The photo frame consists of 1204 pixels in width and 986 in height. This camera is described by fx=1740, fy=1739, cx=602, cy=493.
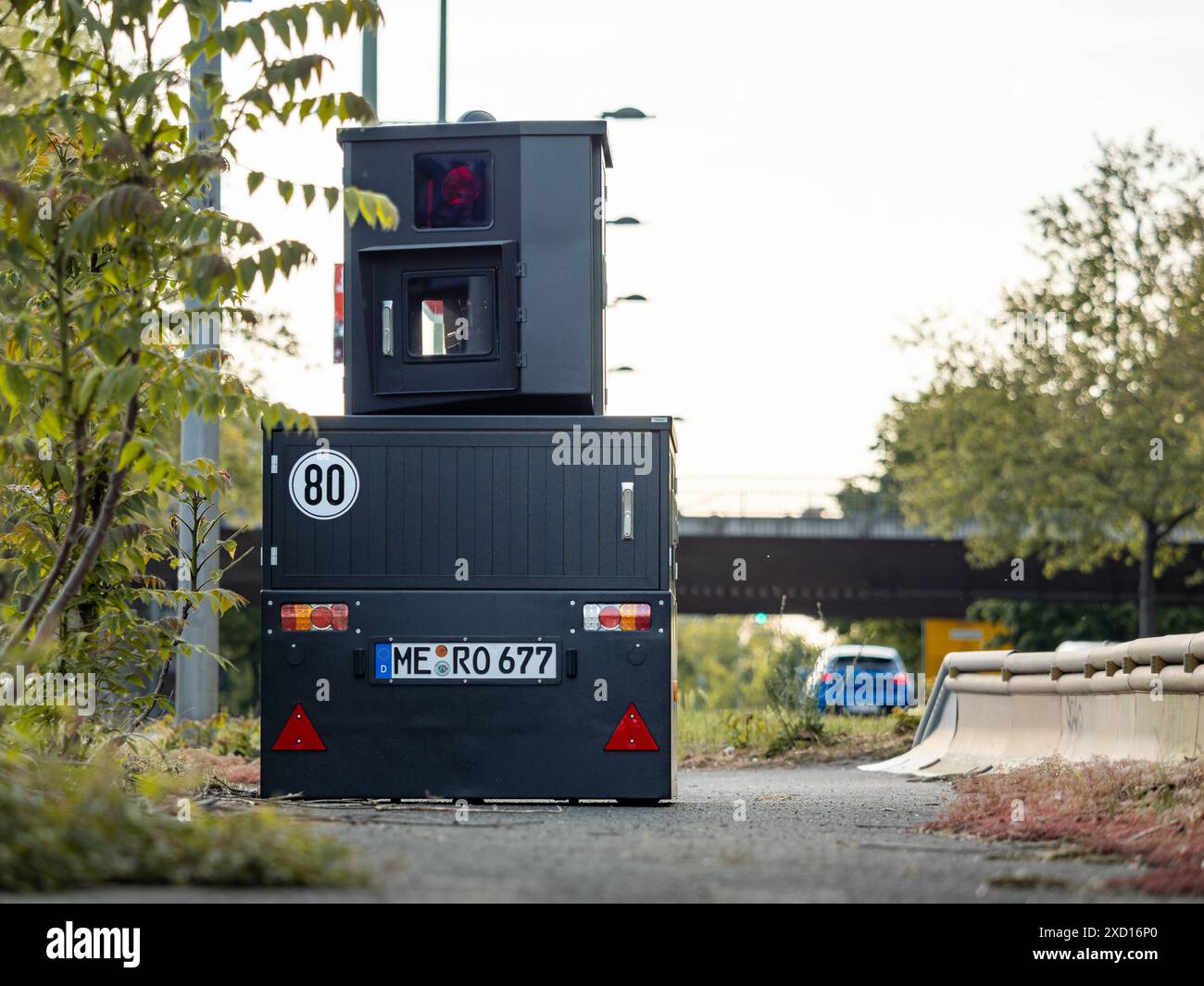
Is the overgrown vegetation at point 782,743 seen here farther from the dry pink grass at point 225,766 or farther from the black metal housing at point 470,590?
the black metal housing at point 470,590

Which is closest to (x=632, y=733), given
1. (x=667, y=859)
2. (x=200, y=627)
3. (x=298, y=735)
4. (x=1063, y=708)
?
(x=298, y=735)

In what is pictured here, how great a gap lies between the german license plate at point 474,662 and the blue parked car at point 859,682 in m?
10.2

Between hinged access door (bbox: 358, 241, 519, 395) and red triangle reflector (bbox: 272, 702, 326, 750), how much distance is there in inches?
70.8

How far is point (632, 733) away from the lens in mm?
9203

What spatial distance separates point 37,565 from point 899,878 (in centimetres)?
488

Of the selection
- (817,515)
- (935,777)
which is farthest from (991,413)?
(935,777)

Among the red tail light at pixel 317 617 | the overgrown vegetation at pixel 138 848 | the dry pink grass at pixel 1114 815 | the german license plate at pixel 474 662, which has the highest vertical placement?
the red tail light at pixel 317 617

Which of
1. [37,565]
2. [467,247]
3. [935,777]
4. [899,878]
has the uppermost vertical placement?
[467,247]

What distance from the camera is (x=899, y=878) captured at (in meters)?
5.63

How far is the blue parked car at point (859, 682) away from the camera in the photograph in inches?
770

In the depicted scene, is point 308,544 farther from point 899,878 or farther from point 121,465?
point 899,878

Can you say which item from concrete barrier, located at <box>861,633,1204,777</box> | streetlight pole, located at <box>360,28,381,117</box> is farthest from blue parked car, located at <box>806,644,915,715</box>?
streetlight pole, located at <box>360,28,381,117</box>

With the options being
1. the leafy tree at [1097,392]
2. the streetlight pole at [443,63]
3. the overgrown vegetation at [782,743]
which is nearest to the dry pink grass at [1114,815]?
the overgrown vegetation at [782,743]

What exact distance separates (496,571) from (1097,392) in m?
31.6
